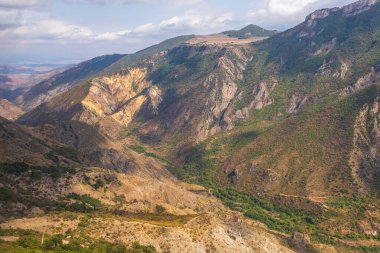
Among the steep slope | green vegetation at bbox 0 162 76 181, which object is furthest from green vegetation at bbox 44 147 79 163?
green vegetation at bbox 0 162 76 181

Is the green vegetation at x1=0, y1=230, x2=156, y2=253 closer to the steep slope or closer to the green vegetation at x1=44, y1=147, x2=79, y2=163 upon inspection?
the steep slope

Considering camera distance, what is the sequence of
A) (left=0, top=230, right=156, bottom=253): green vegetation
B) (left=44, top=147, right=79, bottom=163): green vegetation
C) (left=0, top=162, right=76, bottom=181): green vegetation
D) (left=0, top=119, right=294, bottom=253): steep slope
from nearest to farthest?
(left=0, top=230, right=156, bottom=253): green vegetation, (left=0, top=119, right=294, bottom=253): steep slope, (left=0, top=162, right=76, bottom=181): green vegetation, (left=44, top=147, right=79, bottom=163): green vegetation

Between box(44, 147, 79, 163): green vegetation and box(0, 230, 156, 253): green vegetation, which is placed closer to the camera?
box(0, 230, 156, 253): green vegetation

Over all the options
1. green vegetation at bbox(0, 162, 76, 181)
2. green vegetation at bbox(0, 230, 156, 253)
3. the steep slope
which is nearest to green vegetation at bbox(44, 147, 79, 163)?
the steep slope

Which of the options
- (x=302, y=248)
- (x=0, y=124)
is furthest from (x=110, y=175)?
(x=302, y=248)

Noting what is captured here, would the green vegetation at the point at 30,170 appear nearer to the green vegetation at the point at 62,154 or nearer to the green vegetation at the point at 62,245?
the green vegetation at the point at 62,154

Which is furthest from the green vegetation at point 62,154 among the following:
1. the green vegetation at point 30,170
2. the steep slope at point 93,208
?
the green vegetation at point 30,170

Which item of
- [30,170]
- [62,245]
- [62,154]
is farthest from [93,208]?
[62,245]

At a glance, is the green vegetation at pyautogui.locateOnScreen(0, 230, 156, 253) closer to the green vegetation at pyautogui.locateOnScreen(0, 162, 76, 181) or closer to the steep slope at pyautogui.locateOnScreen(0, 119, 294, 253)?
the steep slope at pyautogui.locateOnScreen(0, 119, 294, 253)

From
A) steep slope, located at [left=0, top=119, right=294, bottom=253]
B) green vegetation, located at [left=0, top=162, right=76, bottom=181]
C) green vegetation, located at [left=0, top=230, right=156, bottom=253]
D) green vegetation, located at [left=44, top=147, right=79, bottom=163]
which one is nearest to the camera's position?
green vegetation, located at [left=0, top=230, right=156, bottom=253]
